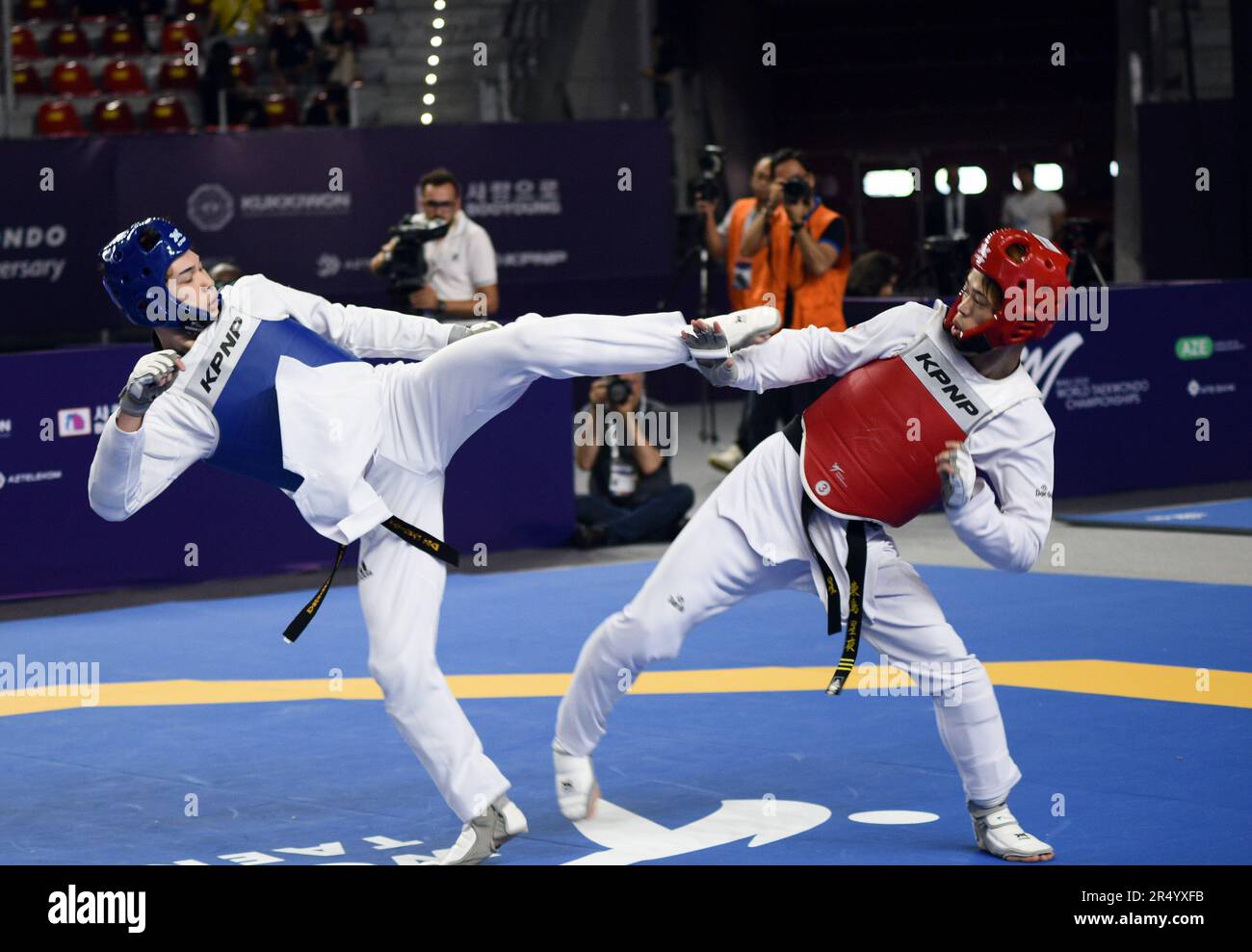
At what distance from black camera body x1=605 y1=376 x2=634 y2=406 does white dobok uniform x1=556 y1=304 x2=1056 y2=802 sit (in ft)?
17.3

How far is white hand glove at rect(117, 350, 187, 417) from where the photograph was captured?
5.33m

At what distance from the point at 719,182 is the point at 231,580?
15.3 feet

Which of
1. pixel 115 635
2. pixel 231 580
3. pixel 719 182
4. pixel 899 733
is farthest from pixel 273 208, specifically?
pixel 899 733

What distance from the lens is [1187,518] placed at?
1212 centimetres

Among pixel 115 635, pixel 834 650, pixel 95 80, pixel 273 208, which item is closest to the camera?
pixel 834 650

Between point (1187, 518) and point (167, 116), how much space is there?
12.1 meters

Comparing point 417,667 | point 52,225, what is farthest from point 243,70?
point 417,667

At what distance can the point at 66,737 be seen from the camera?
7688 millimetres

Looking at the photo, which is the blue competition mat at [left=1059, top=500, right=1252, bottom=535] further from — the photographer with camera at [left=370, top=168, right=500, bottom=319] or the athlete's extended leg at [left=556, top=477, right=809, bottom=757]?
the athlete's extended leg at [left=556, top=477, right=809, bottom=757]

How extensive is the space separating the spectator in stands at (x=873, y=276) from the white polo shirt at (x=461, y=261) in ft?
9.26

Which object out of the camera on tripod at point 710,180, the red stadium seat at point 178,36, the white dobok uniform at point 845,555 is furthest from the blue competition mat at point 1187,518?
the red stadium seat at point 178,36

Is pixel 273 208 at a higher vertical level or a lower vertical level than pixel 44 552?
higher

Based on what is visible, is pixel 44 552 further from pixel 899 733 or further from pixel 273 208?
pixel 273 208
